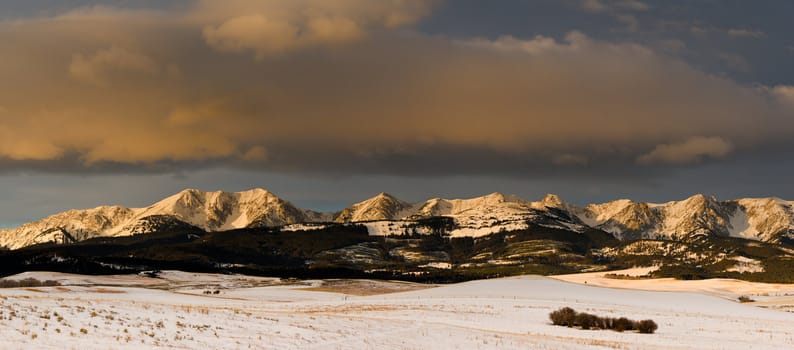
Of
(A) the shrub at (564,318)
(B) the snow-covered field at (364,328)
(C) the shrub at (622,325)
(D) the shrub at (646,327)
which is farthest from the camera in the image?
(A) the shrub at (564,318)

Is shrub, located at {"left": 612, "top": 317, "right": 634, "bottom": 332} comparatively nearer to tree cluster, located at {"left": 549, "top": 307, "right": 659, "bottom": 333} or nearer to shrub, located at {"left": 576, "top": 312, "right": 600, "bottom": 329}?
tree cluster, located at {"left": 549, "top": 307, "right": 659, "bottom": 333}

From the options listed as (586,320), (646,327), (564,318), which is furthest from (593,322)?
(646,327)

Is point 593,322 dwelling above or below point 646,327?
below

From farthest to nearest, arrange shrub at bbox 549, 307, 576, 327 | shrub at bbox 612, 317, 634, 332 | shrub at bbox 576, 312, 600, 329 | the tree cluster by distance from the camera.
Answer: shrub at bbox 549, 307, 576, 327, shrub at bbox 576, 312, 600, 329, shrub at bbox 612, 317, 634, 332, the tree cluster

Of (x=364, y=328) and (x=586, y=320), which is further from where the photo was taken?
(x=586, y=320)

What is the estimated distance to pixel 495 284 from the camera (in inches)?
6024

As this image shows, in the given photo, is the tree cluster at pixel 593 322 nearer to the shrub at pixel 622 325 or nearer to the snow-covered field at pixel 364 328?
the shrub at pixel 622 325

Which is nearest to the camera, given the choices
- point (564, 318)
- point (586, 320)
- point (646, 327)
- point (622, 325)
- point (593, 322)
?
point (646, 327)

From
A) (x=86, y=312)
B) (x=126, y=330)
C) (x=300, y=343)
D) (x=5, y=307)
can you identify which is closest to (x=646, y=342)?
(x=300, y=343)

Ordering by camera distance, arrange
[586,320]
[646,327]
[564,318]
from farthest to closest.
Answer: [564,318], [586,320], [646,327]

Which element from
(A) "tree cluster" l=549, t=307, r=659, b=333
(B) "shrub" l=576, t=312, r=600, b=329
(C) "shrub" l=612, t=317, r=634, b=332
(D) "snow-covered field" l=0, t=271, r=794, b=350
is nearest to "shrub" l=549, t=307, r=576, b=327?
(A) "tree cluster" l=549, t=307, r=659, b=333

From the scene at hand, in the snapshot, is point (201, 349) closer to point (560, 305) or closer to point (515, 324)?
point (515, 324)

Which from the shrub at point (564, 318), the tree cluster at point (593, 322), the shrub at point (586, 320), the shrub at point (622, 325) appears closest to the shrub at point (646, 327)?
the tree cluster at point (593, 322)

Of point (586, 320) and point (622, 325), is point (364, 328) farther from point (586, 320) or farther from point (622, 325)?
point (622, 325)
